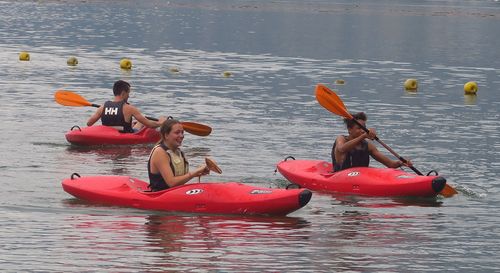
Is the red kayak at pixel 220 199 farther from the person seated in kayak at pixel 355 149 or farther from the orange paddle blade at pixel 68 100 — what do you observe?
the orange paddle blade at pixel 68 100

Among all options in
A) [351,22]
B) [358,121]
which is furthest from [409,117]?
[351,22]

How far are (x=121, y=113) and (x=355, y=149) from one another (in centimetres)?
687

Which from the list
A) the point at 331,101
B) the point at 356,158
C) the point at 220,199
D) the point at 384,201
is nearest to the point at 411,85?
the point at 331,101

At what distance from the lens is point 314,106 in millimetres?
37688

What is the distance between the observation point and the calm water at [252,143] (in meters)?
16.6

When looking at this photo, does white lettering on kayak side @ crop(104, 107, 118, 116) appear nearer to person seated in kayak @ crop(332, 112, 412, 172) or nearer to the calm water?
the calm water

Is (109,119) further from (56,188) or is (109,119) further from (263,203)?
(263,203)

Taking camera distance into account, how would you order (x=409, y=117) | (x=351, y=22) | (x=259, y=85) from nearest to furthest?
1. (x=409, y=117)
2. (x=259, y=85)
3. (x=351, y=22)

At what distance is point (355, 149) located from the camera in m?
21.8

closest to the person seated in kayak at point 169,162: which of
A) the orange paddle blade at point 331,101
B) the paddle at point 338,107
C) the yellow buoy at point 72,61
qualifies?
the paddle at point 338,107

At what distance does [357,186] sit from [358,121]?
109cm

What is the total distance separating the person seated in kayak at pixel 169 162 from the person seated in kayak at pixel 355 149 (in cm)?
348

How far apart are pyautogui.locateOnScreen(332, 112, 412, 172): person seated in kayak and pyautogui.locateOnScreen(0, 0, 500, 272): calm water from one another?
84 cm

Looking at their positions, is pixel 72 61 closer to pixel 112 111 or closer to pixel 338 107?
pixel 112 111
